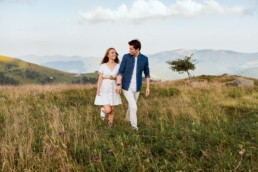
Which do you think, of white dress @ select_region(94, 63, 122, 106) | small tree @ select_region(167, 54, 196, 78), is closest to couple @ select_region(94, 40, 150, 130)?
white dress @ select_region(94, 63, 122, 106)

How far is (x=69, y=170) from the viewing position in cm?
489

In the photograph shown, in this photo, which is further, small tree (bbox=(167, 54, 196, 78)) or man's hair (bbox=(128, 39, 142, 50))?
small tree (bbox=(167, 54, 196, 78))

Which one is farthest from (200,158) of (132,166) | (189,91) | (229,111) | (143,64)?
(189,91)

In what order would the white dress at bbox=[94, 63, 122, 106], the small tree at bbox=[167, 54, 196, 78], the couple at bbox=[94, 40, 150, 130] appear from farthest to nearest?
the small tree at bbox=[167, 54, 196, 78], the white dress at bbox=[94, 63, 122, 106], the couple at bbox=[94, 40, 150, 130]

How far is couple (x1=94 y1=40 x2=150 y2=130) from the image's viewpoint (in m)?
8.38

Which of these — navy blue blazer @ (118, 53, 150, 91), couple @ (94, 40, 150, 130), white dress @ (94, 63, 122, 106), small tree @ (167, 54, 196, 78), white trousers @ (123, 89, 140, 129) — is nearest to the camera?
white trousers @ (123, 89, 140, 129)

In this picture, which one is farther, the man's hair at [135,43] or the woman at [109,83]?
the woman at [109,83]

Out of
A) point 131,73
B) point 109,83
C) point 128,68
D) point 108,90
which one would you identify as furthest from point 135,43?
point 108,90

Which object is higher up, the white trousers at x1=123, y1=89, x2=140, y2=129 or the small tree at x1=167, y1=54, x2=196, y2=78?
the small tree at x1=167, y1=54, x2=196, y2=78

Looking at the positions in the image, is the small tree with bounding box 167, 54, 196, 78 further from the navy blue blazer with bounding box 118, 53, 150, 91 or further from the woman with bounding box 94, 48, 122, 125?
the navy blue blazer with bounding box 118, 53, 150, 91

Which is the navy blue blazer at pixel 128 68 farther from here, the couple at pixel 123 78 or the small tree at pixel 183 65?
the small tree at pixel 183 65

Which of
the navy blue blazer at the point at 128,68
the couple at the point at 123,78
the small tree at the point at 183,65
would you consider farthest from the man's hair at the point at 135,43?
the small tree at the point at 183,65

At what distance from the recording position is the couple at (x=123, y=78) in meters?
8.38

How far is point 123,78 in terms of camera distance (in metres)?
8.63
